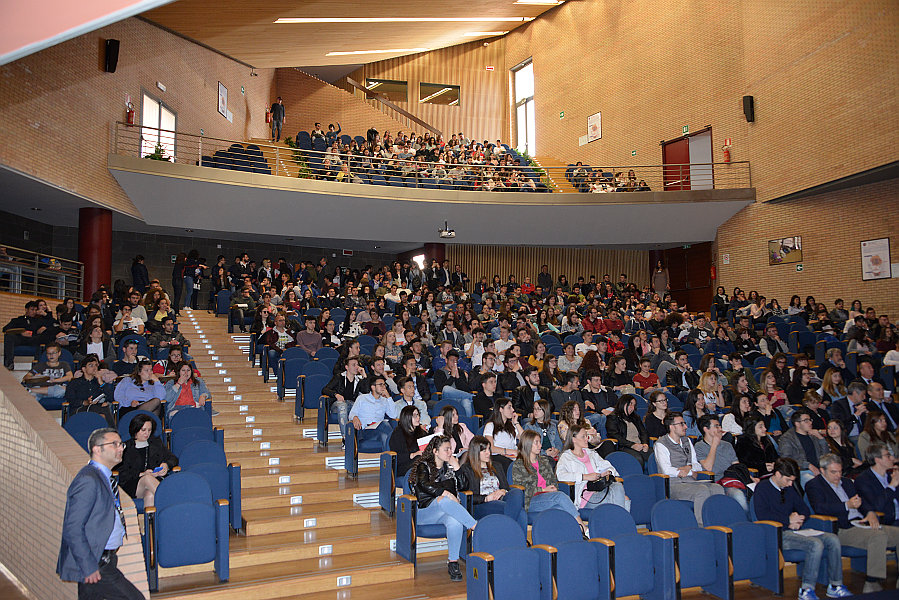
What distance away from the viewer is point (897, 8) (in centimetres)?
1098

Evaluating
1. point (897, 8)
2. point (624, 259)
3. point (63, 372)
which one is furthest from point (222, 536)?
point (624, 259)

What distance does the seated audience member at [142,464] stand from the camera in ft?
15.5

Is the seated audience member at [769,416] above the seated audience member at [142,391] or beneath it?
beneath

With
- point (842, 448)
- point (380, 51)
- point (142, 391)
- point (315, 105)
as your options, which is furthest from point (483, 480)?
point (315, 105)

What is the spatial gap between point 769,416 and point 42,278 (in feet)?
36.2

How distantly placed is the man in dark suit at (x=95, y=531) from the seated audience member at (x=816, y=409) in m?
6.06

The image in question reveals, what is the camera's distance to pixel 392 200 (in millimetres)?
13633

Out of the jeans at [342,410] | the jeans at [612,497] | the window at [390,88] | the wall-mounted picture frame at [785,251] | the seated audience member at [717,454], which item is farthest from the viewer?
the window at [390,88]

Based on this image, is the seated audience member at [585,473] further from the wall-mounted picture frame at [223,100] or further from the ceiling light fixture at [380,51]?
the ceiling light fixture at [380,51]

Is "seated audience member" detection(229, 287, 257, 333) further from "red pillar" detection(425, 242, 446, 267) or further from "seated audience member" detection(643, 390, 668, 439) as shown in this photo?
"seated audience member" detection(643, 390, 668, 439)

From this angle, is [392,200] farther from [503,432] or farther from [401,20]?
[503,432]

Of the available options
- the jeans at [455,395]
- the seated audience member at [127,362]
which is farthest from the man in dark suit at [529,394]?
the seated audience member at [127,362]

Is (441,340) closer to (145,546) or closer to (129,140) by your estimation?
(145,546)

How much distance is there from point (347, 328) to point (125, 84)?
598 centimetres
